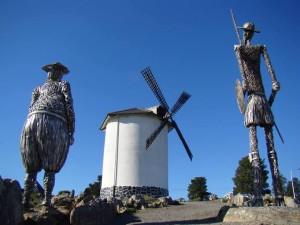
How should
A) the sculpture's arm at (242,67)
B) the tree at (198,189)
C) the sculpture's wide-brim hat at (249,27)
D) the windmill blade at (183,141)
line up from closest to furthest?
the sculpture's arm at (242,67)
the sculpture's wide-brim hat at (249,27)
the windmill blade at (183,141)
the tree at (198,189)

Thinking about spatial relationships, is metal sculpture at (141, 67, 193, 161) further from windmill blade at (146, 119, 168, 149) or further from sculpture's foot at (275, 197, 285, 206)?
sculpture's foot at (275, 197, 285, 206)

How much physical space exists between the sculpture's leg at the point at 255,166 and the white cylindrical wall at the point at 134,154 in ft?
50.1

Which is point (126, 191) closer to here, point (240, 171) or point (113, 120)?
point (113, 120)

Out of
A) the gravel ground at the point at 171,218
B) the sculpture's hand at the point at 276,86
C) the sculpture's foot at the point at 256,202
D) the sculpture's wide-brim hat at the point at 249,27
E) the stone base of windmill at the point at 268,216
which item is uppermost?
the sculpture's wide-brim hat at the point at 249,27

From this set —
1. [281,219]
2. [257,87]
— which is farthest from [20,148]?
[257,87]

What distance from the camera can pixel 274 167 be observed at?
7.86 meters

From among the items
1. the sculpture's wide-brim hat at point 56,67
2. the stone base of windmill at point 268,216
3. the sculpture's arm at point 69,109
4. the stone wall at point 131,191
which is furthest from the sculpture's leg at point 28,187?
the stone wall at point 131,191

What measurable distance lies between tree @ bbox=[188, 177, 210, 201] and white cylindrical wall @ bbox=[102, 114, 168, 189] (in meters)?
14.5

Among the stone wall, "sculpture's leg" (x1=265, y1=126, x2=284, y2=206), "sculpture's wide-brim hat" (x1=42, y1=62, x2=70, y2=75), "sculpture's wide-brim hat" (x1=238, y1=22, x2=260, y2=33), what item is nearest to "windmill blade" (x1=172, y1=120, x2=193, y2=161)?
the stone wall

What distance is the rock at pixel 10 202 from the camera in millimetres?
4870

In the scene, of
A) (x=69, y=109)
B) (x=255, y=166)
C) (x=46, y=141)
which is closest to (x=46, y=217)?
(x=46, y=141)

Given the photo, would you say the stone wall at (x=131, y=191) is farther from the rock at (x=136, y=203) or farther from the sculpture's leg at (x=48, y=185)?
the sculpture's leg at (x=48, y=185)

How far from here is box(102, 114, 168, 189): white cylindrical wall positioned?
2272 centimetres

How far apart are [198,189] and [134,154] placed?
17.3 metres
